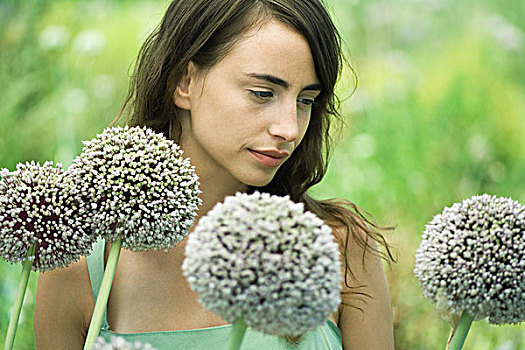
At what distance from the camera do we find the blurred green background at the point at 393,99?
9.31 feet

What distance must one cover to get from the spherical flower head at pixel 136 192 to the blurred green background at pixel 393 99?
1805 mm

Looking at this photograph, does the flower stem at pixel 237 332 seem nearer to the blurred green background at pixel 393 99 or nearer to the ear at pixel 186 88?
the ear at pixel 186 88

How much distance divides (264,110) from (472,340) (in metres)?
1.59

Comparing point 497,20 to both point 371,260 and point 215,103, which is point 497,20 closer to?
point 371,260

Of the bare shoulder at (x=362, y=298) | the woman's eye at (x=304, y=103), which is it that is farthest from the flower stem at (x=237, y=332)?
the bare shoulder at (x=362, y=298)

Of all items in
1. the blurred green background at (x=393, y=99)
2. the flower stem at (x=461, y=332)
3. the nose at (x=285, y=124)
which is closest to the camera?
the flower stem at (x=461, y=332)

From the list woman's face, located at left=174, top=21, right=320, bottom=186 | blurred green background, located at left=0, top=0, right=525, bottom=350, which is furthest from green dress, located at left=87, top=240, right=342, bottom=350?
blurred green background, located at left=0, top=0, right=525, bottom=350

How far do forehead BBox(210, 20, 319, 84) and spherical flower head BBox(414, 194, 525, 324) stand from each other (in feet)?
1.58

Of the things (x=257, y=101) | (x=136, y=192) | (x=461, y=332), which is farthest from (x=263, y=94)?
(x=461, y=332)

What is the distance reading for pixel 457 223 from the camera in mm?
661

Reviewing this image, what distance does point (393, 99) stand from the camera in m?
3.25

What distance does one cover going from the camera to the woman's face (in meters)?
1.06

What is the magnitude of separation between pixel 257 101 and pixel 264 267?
1.87ft

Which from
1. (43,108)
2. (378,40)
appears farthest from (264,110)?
(378,40)
